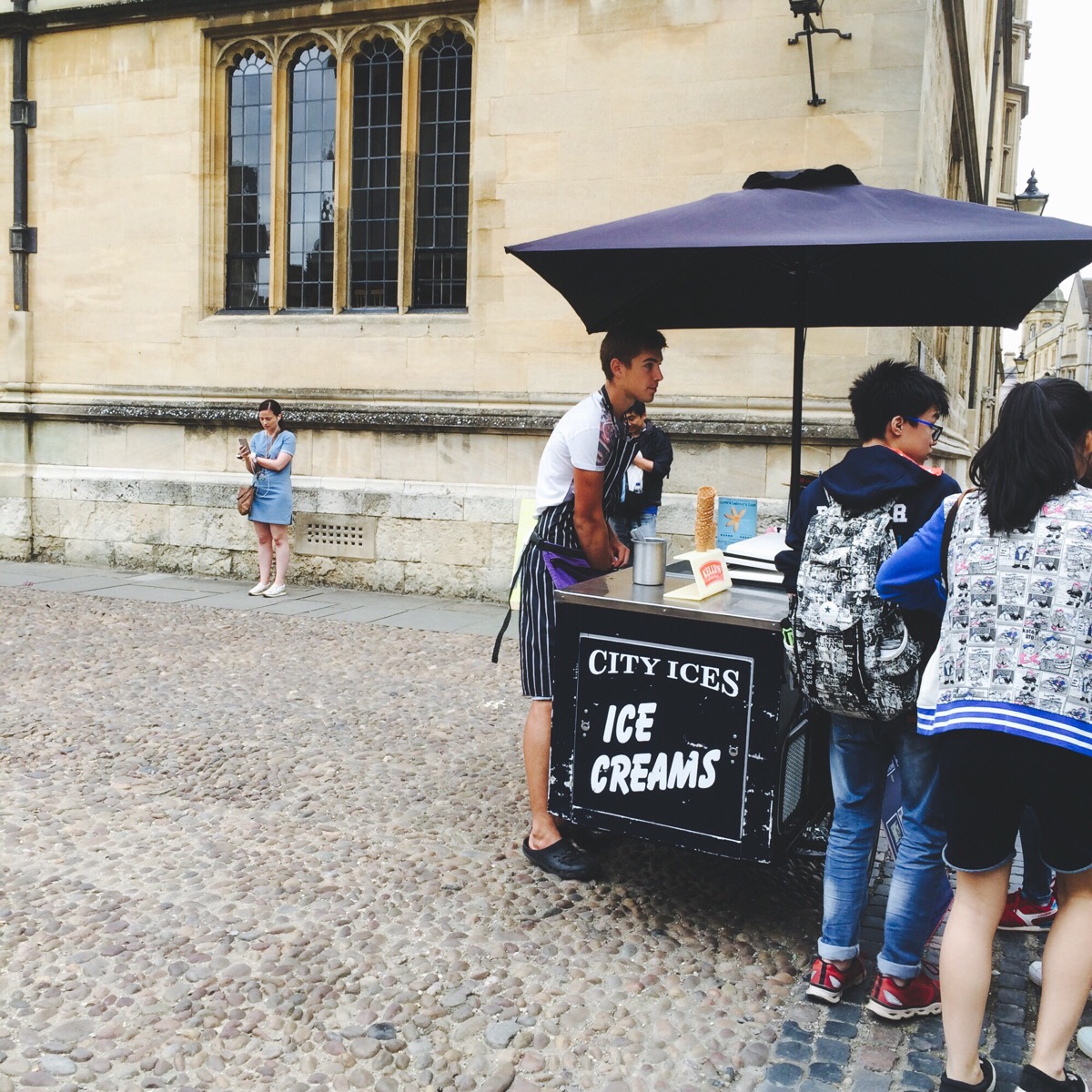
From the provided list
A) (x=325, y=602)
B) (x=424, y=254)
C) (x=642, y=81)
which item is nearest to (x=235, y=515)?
(x=325, y=602)

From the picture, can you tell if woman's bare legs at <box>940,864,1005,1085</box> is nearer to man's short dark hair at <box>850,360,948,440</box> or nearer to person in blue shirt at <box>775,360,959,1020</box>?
person in blue shirt at <box>775,360,959,1020</box>

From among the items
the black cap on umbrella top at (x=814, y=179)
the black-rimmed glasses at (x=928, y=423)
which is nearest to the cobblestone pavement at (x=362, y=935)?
the black-rimmed glasses at (x=928, y=423)

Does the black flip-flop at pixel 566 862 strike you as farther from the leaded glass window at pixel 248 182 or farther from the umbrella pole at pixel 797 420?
the leaded glass window at pixel 248 182

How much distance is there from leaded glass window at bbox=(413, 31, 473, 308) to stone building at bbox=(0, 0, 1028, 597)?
3 centimetres

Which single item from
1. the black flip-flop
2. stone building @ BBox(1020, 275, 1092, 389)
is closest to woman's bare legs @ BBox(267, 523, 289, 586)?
the black flip-flop

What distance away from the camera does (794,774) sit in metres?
3.69

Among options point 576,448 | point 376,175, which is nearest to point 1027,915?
point 576,448

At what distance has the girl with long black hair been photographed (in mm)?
2383

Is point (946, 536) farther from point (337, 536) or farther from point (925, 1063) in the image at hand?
point (337, 536)

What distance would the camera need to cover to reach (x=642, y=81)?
9.31 meters

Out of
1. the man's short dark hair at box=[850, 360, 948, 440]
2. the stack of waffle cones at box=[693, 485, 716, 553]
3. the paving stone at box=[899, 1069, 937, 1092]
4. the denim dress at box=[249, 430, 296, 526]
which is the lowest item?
the paving stone at box=[899, 1069, 937, 1092]

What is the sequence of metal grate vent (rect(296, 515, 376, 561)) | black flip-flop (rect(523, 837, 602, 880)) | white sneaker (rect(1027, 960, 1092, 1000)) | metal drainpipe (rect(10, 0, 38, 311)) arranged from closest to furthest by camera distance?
white sneaker (rect(1027, 960, 1092, 1000))
black flip-flop (rect(523, 837, 602, 880))
metal grate vent (rect(296, 515, 376, 561))
metal drainpipe (rect(10, 0, 38, 311))

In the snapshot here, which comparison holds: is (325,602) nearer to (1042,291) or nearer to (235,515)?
(235,515)

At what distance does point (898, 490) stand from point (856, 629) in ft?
1.27
